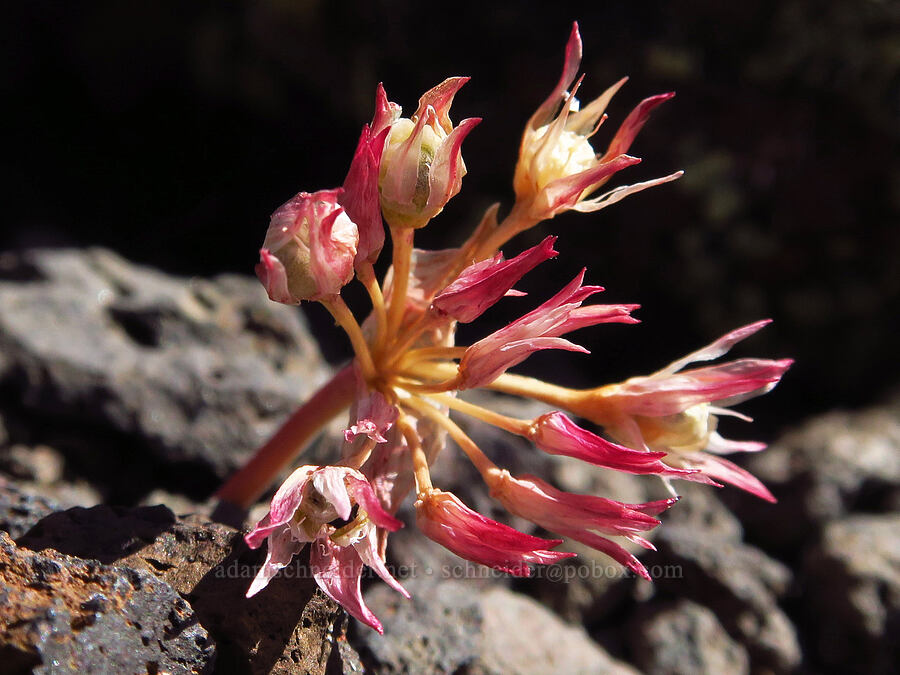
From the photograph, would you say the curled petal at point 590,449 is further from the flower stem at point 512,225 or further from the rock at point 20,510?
the rock at point 20,510

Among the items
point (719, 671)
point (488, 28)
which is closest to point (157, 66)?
point (488, 28)

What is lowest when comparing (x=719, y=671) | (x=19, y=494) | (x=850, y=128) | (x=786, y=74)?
(x=719, y=671)

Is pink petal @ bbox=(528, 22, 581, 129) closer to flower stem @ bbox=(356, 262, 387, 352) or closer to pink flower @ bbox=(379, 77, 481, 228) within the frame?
pink flower @ bbox=(379, 77, 481, 228)

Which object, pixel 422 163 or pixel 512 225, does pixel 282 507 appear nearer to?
pixel 422 163

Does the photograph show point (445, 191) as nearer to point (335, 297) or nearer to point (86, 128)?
point (335, 297)

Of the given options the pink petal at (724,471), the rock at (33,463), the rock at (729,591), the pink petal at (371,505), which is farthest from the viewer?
the rock at (729,591)

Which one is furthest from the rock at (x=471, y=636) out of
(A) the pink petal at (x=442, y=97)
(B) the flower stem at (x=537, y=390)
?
(A) the pink petal at (x=442, y=97)
